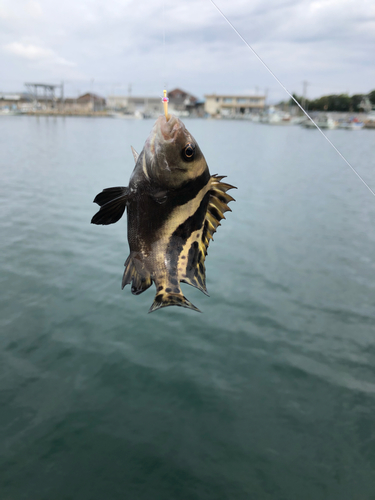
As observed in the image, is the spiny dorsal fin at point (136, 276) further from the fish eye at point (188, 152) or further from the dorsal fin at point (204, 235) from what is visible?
the fish eye at point (188, 152)

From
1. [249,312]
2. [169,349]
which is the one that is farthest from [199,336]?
[249,312]

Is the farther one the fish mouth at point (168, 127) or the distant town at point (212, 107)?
the distant town at point (212, 107)

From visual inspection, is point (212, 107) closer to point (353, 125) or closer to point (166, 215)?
point (353, 125)

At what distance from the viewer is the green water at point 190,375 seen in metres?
6.29

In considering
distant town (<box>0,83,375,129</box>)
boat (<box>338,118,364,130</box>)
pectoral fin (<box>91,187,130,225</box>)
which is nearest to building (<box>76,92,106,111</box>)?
distant town (<box>0,83,375,129</box>)

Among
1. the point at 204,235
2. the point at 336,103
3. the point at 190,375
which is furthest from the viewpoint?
the point at 336,103

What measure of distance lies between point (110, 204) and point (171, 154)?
644mm

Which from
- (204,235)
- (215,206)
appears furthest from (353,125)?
(204,235)

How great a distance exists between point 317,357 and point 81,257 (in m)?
9.54

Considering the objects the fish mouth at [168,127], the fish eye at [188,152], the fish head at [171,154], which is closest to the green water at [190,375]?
the fish head at [171,154]

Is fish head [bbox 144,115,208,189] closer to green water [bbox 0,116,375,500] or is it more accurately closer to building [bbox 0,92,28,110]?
green water [bbox 0,116,375,500]

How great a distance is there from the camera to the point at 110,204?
2.79m

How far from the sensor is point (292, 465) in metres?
6.55

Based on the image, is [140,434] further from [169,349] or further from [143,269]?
[143,269]
